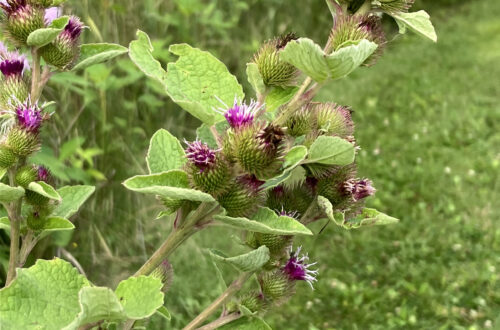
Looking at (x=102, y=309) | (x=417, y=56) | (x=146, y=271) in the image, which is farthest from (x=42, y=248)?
(x=417, y=56)

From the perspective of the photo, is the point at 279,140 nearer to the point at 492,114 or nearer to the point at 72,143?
the point at 72,143

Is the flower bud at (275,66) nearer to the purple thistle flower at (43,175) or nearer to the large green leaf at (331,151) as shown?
the large green leaf at (331,151)

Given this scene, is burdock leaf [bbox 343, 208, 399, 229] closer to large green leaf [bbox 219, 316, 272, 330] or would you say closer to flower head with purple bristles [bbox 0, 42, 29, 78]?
large green leaf [bbox 219, 316, 272, 330]

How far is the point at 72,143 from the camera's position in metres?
2.23

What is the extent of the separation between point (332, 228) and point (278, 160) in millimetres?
2491

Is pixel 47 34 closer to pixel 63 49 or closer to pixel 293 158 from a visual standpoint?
pixel 63 49

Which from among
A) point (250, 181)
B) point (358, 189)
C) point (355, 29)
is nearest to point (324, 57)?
point (355, 29)

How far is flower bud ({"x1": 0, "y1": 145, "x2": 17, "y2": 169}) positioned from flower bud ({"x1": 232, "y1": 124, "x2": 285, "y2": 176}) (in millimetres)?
398

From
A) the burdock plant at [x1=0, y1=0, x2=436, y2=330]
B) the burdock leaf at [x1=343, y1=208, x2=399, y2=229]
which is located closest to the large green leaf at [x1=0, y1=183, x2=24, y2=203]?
the burdock plant at [x1=0, y1=0, x2=436, y2=330]

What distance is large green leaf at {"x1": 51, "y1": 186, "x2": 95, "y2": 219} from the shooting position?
1233mm

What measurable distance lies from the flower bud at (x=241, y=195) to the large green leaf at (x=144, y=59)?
204 mm

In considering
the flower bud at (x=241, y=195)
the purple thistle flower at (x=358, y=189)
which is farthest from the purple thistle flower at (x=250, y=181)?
the purple thistle flower at (x=358, y=189)

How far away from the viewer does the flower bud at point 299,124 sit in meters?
1.06

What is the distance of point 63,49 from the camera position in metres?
1.10
